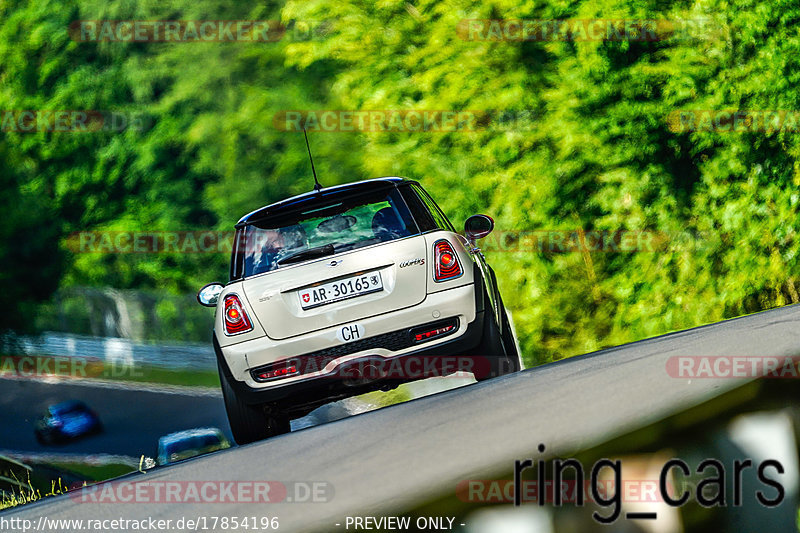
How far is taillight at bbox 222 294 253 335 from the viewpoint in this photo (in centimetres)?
685

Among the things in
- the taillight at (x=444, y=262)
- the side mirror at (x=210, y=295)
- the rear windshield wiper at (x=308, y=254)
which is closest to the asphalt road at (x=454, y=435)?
the taillight at (x=444, y=262)

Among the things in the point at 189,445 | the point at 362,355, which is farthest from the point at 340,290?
the point at 189,445

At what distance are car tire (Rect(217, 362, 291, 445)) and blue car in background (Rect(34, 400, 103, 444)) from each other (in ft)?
93.3

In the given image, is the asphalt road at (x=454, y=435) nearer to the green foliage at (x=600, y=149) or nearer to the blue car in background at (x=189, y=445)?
the green foliage at (x=600, y=149)

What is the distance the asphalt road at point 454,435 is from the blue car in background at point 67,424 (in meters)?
29.0

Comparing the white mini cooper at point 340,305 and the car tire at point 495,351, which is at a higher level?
the white mini cooper at point 340,305

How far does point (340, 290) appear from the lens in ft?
22.0

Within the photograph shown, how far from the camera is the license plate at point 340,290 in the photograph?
6.70 meters

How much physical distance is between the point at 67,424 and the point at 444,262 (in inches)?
1174

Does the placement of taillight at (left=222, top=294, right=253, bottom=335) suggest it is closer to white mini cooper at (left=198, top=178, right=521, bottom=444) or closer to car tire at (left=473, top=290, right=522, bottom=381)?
white mini cooper at (left=198, top=178, right=521, bottom=444)

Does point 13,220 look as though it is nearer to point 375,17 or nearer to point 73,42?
point 375,17

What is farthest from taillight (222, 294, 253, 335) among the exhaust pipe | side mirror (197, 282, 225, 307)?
the exhaust pipe

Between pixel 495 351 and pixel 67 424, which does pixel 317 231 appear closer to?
pixel 495 351

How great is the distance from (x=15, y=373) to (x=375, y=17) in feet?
95.1
